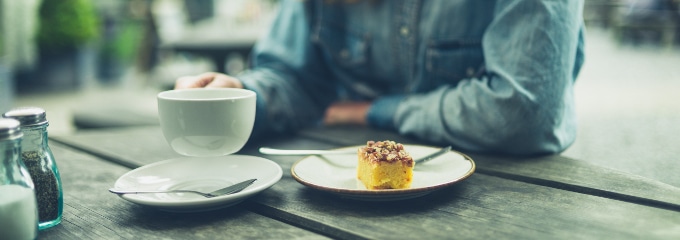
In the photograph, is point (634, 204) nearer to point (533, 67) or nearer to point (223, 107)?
point (533, 67)

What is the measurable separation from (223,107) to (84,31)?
5.04m

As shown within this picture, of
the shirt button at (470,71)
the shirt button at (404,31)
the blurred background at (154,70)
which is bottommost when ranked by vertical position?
the blurred background at (154,70)

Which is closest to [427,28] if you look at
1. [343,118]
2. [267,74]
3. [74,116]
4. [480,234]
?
[343,118]

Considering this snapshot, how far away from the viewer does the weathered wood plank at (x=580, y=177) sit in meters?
0.81

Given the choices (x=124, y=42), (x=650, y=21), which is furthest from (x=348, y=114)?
(x=650, y=21)

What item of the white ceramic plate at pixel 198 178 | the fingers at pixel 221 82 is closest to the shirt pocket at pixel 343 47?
the fingers at pixel 221 82

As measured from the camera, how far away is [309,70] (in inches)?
62.9

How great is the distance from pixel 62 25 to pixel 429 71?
15.2ft

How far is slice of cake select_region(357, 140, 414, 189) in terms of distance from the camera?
0.82m

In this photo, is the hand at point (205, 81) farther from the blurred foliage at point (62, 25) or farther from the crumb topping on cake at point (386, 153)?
the blurred foliage at point (62, 25)

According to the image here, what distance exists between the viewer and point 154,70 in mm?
6301

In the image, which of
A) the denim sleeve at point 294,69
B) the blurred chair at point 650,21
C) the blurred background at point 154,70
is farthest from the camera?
the blurred chair at point 650,21

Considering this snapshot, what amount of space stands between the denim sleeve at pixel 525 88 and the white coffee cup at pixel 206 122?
0.47 metres

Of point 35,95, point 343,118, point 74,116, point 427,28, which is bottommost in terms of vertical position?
point 35,95
